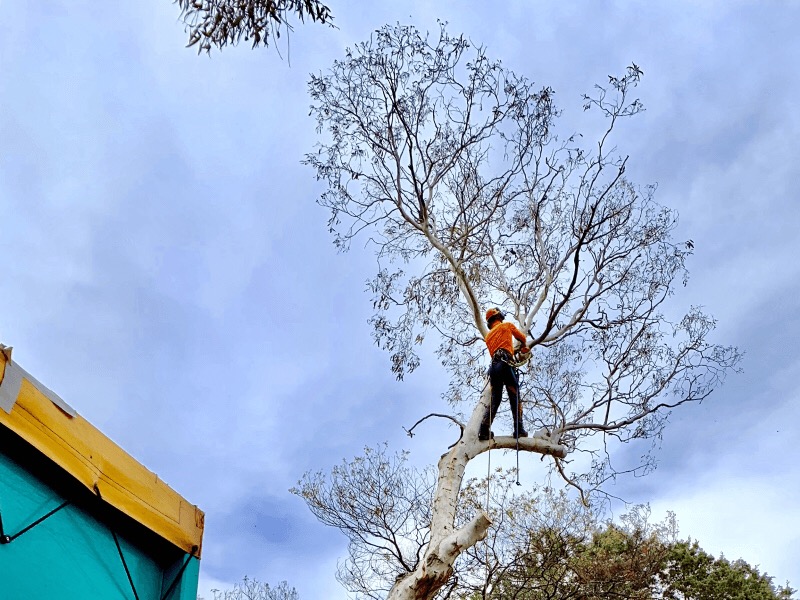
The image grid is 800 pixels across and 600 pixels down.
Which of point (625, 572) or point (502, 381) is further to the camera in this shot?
point (625, 572)

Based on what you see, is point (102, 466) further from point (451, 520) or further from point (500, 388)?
point (500, 388)

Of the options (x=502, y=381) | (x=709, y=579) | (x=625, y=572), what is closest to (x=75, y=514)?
(x=502, y=381)

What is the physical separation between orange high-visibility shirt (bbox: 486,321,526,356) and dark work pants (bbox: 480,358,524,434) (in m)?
0.17

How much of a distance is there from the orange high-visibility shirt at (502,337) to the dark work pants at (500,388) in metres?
0.17

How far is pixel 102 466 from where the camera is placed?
2182 mm

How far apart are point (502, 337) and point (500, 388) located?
523 millimetres

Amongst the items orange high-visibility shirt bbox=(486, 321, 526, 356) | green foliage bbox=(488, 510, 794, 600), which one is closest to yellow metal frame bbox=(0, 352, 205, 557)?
orange high-visibility shirt bbox=(486, 321, 526, 356)

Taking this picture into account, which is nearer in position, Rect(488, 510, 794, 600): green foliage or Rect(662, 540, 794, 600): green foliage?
Rect(488, 510, 794, 600): green foliage

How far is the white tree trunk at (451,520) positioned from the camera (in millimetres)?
5883

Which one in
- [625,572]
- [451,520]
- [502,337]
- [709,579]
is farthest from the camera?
[709,579]

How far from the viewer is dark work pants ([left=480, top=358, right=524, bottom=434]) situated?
702 cm

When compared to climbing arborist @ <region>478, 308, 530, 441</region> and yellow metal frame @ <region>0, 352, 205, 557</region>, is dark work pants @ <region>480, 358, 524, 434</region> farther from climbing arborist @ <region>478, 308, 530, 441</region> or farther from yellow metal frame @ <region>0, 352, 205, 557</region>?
yellow metal frame @ <region>0, 352, 205, 557</region>

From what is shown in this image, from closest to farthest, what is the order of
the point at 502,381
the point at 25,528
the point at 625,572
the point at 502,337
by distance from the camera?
the point at 25,528
the point at 502,381
the point at 502,337
the point at 625,572

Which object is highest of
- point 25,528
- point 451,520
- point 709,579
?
point 709,579
